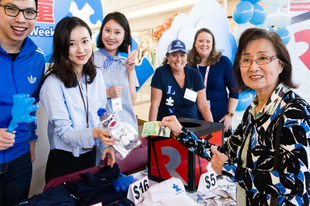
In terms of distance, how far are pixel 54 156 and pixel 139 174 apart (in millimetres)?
568

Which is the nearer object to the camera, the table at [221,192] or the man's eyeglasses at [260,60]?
the man's eyeglasses at [260,60]

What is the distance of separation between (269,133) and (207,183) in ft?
1.90

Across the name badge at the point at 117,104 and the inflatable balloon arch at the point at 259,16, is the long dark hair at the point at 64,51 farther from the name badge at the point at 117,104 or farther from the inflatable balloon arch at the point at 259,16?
the inflatable balloon arch at the point at 259,16

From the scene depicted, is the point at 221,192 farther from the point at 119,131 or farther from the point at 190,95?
the point at 190,95

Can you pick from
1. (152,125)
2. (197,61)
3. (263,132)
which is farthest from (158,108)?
(263,132)

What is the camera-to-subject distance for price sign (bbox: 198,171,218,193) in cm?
A: 137

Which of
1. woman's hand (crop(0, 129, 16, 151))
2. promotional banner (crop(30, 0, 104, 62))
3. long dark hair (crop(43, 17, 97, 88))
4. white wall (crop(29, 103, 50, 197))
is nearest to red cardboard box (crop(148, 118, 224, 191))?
long dark hair (crop(43, 17, 97, 88))

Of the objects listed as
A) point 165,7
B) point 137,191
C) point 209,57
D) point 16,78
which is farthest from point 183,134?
point 165,7

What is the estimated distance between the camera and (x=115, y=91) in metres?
1.93

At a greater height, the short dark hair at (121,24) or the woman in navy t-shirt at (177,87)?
the short dark hair at (121,24)

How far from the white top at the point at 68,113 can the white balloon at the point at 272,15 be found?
3468 millimetres

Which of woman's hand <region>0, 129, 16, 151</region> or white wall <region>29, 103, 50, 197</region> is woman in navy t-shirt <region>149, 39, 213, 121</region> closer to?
white wall <region>29, 103, 50, 197</region>

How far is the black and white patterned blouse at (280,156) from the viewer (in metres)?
0.85

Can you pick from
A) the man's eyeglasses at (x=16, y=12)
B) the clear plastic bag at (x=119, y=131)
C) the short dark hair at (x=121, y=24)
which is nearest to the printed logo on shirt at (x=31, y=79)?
the man's eyeglasses at (x=16, y=12)
